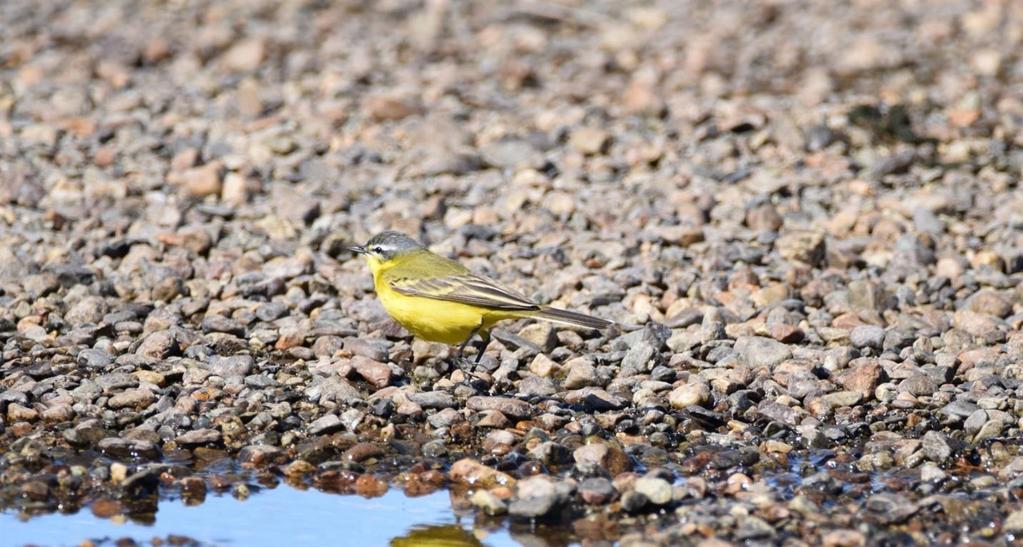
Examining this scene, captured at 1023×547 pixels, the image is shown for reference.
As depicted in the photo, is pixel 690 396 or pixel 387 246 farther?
pixel 387 246

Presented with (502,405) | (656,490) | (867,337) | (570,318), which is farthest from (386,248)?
(656,490)

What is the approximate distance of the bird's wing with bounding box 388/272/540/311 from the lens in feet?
32.5

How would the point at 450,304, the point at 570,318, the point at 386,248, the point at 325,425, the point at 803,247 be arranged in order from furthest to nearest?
1. the point at 803,247
2. the point at 386,248
3. the point at 450,304
4. the point at 570,318
5. the point at 325,425

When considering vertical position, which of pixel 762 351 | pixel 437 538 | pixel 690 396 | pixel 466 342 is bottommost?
pixel 466 342

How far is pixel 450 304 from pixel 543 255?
2137 millimetres

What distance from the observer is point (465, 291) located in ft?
33.3

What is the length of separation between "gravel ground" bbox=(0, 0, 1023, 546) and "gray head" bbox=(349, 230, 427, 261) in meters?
0.40

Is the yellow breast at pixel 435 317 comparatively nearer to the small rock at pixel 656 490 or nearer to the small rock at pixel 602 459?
the small rock at pixel 602 459

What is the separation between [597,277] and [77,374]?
154 inches

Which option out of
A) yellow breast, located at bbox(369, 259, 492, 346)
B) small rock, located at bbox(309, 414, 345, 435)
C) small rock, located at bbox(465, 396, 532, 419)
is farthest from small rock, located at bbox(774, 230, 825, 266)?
small rock, located at bbox(309, 414, 345, 435)

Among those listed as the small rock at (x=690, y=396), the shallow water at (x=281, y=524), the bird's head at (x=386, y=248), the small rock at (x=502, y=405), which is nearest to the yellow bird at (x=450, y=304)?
the bird's head at (x=386, y=248)

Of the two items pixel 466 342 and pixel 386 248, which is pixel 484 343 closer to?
pixel 466 342

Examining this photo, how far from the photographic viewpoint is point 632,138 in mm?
14648

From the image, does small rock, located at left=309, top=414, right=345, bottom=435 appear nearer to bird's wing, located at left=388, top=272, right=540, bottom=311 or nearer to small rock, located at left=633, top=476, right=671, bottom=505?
bird's wing, located at left=388, top=272, right=540, bottom=311
